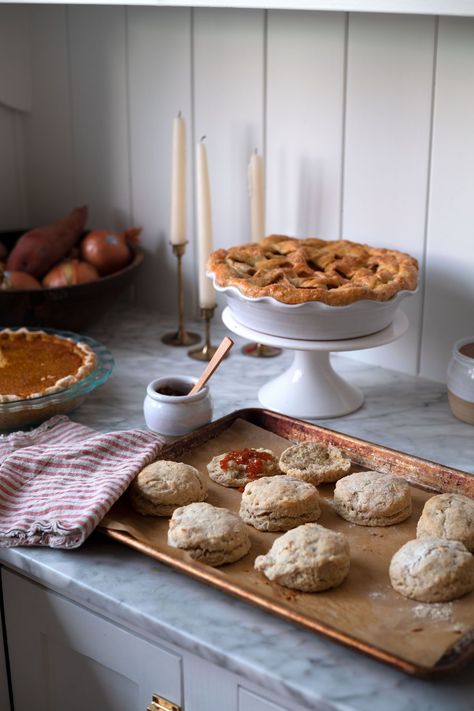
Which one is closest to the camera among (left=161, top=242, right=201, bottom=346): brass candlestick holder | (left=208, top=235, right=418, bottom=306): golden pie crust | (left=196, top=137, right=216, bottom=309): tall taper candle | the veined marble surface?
the veined marble surface

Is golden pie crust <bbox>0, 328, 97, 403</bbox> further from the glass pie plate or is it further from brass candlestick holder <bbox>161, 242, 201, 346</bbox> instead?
brass candlestick holder <bbox>161, 242, 201, 346</bbox>

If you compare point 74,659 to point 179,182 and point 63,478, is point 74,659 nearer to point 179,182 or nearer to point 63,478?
point 63,478

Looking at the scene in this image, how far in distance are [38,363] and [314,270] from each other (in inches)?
17.5

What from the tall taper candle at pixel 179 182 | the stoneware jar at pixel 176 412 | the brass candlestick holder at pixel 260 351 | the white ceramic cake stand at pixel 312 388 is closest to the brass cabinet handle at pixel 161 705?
the stoneware jar at pixel 176 412

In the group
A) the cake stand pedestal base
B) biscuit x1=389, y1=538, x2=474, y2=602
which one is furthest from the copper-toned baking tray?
the cake stand pedestal base

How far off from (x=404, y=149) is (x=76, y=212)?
2.06 feet

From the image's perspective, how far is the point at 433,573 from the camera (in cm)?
92

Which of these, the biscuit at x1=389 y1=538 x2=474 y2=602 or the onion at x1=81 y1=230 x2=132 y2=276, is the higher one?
the onion at x1=81 y1=230 x2=132 y2=276

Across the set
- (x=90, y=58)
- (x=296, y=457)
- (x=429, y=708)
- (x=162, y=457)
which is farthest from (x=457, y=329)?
(x=90, y=58)

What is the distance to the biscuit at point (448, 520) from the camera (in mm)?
993

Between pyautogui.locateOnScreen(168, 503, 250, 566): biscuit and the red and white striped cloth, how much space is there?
10 centimetres

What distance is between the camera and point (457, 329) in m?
1.48

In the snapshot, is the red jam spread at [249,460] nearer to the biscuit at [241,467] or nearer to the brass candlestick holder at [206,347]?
the biscuit at [241,467]

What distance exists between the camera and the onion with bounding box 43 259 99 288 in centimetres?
163
